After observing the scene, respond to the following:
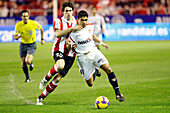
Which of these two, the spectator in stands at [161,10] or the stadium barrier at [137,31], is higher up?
the spectator in stands at [161,10]

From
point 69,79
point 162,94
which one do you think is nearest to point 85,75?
point 162,94

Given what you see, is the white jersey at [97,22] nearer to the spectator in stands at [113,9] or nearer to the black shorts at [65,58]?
the black shorts at [65,58]

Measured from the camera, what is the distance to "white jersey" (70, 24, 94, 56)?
7.57 metres

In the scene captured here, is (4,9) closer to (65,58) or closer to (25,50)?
(25,50)

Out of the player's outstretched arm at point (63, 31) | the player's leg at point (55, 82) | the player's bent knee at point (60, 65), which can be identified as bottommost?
the player's leg at point (55, 82)

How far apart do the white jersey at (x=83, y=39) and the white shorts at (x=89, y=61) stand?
101mm

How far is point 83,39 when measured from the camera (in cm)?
756

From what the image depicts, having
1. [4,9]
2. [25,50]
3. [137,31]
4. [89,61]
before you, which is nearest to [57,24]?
[89,61]

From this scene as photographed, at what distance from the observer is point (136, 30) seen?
1160 inches

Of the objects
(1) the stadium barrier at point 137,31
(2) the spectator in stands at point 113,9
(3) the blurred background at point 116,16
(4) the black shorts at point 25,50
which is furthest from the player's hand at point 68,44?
(2) the spectator in stands at point 113,9

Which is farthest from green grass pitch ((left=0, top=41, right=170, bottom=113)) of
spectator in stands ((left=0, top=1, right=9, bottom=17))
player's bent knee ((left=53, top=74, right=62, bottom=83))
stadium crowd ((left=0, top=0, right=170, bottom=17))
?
stadium crowd ((left=0, top=0, right=170, bottom=17))

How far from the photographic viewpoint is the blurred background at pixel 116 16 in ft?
89.7

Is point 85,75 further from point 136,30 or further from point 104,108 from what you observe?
point 136,30

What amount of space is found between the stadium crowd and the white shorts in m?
21.5
